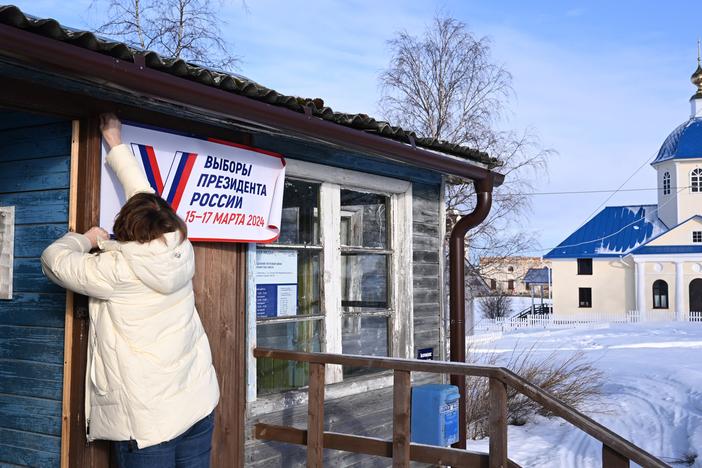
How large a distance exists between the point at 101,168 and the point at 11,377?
3.82 ft

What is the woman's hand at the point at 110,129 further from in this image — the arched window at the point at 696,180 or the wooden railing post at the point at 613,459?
the arched window at the point at 696,180

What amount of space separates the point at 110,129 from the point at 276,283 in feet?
5.72

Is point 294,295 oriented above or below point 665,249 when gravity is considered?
below

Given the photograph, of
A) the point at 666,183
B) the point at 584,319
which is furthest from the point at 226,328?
the point at 666,183

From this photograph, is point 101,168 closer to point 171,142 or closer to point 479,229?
point 171,142

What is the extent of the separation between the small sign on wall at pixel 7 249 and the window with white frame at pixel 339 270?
1461 mm

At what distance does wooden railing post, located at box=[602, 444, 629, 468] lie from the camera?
3.37 meters

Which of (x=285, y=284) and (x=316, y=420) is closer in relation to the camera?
(x=316, y=420)

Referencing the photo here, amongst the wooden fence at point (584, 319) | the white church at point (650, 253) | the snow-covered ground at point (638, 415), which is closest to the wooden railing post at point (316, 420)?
the snow-covered ground at point (638, 415)

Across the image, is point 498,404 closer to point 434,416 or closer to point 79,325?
point 434,416

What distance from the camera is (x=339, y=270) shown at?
210 inches

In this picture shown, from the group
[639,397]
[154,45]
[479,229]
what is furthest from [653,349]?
[154,45]

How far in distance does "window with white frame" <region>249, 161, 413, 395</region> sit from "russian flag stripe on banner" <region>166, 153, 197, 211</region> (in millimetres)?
864

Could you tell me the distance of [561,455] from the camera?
8.65m
